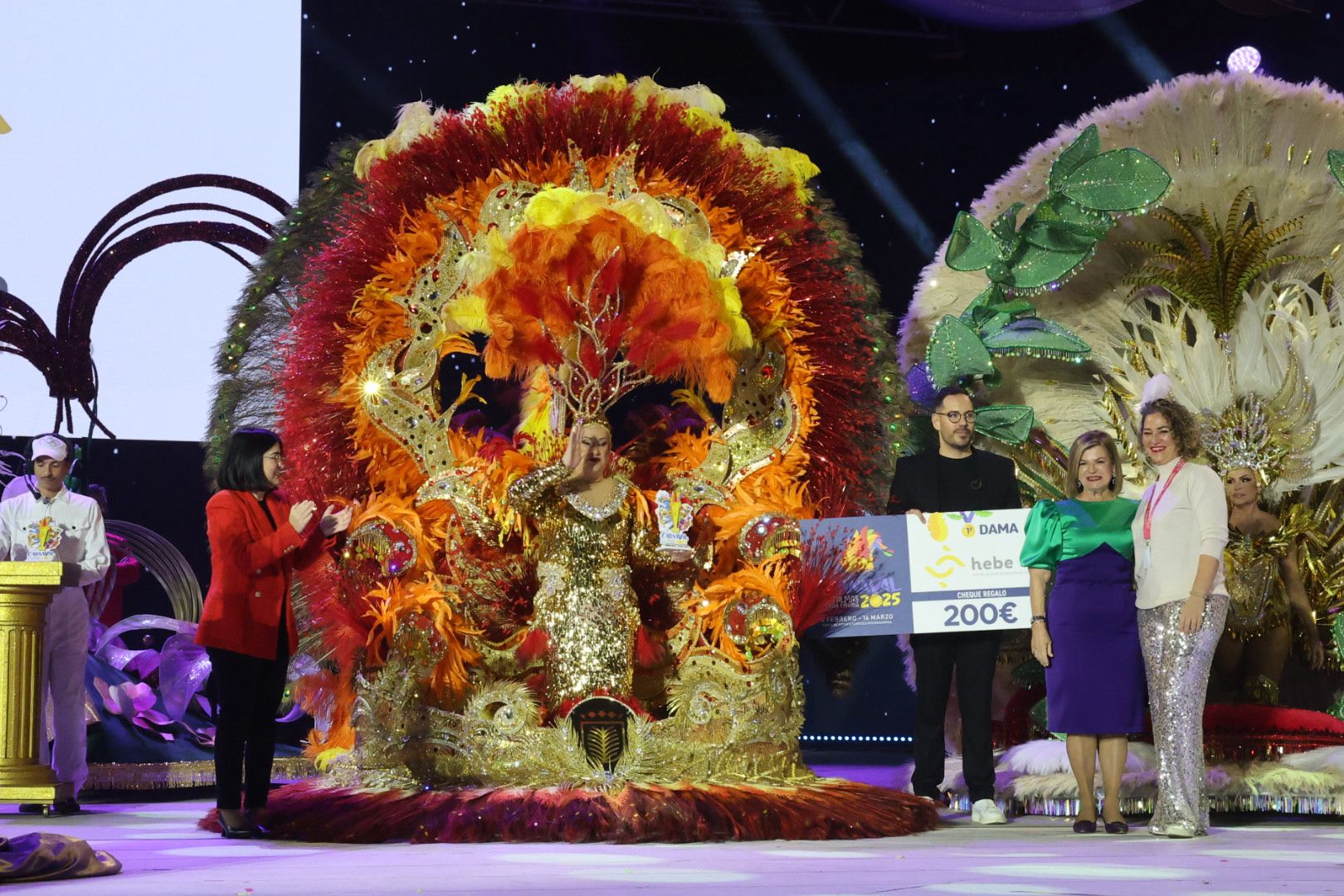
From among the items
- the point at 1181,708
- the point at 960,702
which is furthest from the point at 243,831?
the point at 1181,708

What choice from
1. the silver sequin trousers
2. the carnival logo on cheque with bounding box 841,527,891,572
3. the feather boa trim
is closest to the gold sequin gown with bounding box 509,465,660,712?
the feather boa trim

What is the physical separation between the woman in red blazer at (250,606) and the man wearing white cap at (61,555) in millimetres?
1775

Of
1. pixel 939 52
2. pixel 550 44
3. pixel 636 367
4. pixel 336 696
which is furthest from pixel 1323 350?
pixel 550 44

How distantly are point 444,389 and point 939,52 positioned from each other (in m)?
3.48

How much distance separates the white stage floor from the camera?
3523mm

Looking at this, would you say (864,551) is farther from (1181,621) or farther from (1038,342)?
(1038,342)

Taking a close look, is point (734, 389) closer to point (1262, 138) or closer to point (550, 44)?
point (1262, 138)

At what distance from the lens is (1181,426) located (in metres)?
5.19

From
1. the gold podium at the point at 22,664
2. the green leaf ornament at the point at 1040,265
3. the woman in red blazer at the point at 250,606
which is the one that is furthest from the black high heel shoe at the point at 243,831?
the green leaf ornament at the point at 1040,265

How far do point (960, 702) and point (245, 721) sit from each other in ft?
8.12

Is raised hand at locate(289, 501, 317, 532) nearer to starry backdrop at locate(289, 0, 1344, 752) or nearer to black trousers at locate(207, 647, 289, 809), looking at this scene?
black trousers at locate(207, 647, 289, 809)

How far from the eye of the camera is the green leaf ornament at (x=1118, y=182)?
6.34 m

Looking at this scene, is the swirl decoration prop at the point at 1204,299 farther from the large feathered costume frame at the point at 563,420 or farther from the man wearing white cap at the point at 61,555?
the man wearing white cap at the point at 61,555

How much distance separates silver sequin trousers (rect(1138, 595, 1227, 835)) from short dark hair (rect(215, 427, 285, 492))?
9.64 ft
